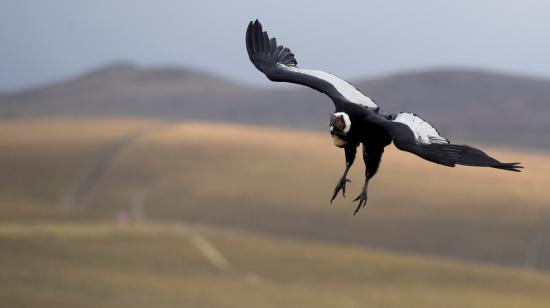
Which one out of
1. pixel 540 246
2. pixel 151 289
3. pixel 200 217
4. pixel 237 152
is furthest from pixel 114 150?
pixel 151 289

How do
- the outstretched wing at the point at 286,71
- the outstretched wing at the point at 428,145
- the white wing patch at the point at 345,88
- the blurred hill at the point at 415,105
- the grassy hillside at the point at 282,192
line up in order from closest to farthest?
the outstretched wing at the point at 428,145
the white wing patch at the point at 345,88
the outstretched wing at the point at 286,71
the grassy hillside at the point at 282,192
the blurred hill at the point at 415,105

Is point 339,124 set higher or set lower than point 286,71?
lower

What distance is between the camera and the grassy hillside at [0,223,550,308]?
4519 centimetres

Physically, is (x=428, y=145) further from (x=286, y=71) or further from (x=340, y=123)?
(x=286, y=71)

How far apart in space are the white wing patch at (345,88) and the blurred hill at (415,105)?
11184 cm

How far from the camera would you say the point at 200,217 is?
71.4 m

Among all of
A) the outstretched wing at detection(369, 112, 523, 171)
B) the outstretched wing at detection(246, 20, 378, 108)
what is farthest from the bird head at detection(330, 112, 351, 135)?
the outstretched wing at detection(246, 20, 378, 108)

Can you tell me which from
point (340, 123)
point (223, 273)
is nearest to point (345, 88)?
point (340, 123)

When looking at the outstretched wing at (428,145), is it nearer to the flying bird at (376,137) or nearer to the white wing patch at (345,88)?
the flying bird at (376,137)

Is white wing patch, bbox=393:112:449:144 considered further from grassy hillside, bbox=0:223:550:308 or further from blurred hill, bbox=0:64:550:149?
blurred hill, bbox=0:64:550:149

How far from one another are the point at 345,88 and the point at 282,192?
66.7 metres

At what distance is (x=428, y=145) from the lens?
7.98m

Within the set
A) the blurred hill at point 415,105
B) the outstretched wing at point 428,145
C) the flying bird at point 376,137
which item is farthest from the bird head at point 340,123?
the blurred hill at point 415,105

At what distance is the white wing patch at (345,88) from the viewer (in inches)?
342
